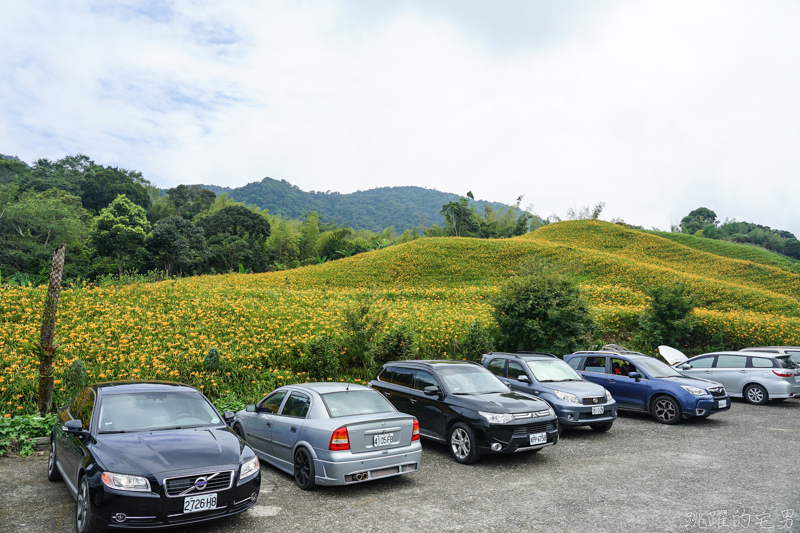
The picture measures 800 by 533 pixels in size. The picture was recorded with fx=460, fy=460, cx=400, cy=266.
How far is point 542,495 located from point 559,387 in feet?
11.8

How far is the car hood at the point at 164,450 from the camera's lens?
168 inches

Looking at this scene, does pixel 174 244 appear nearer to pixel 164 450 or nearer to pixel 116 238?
pixel 116 238

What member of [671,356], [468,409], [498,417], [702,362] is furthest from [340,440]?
[671,356]

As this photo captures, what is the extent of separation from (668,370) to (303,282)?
75.7 ft

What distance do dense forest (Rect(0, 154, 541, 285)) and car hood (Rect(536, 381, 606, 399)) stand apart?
71.1ft

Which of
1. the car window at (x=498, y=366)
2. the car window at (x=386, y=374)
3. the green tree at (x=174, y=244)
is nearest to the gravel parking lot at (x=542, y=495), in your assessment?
the car window at (x=386, y=374)

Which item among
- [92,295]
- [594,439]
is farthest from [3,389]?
[594,439]

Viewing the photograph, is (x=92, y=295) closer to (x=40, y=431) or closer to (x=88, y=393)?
(x=40, y=431)

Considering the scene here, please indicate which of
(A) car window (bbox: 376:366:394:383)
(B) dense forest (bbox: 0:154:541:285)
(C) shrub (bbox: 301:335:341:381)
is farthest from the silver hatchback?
(B) dense forest (bbox: 0:154:541:285)

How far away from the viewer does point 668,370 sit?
10.6 metres

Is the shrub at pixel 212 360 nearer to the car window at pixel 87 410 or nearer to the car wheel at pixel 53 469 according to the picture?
the car wheel at pixel 53 469

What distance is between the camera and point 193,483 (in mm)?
4250

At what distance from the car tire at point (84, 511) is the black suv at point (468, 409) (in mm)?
4626

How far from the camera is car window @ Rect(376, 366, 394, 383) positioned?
871cm
